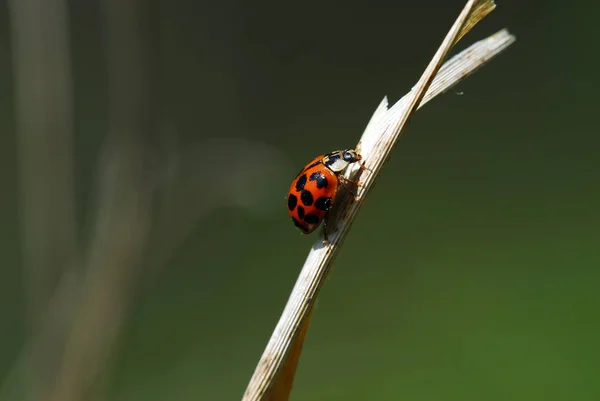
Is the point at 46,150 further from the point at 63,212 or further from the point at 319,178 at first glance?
the point at 319,178

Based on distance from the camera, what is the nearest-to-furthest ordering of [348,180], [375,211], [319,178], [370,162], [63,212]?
A: 1. [370,162]
2. [348,180]
3. [319,178]
4. [63,212]
5. [375,211]

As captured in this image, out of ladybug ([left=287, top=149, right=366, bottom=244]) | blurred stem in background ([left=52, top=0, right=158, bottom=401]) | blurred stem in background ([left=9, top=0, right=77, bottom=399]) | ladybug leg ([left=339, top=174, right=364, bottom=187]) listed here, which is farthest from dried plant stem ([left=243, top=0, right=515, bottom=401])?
blurred stem in background ([left=9, top=0, right=77, bottom=399])

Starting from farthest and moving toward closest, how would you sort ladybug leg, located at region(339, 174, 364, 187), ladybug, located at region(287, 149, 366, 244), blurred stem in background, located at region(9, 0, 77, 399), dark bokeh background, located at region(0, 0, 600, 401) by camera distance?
dark bokeh background, located at region(0, 0, 600, 401), blurred stem in background, located at region(9, 0, 77, 399), ladybug, located at region(287, 149, 366, 244), ladybug leg, located at region(339, 174, 364, 187)

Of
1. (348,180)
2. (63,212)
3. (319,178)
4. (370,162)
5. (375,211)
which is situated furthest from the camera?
(375,211)

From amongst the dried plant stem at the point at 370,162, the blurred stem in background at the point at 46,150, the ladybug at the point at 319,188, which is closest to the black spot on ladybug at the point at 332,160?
the ladybug at the point at 319,188

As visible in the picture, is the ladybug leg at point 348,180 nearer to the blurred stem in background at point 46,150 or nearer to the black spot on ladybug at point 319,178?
the black spot on ladybug at point 319,178

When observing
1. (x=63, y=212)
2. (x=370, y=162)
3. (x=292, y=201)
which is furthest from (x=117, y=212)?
(x=370, y=162)

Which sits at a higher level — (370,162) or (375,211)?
(370,162)

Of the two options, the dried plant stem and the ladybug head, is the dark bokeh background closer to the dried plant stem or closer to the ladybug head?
the ladybug head
